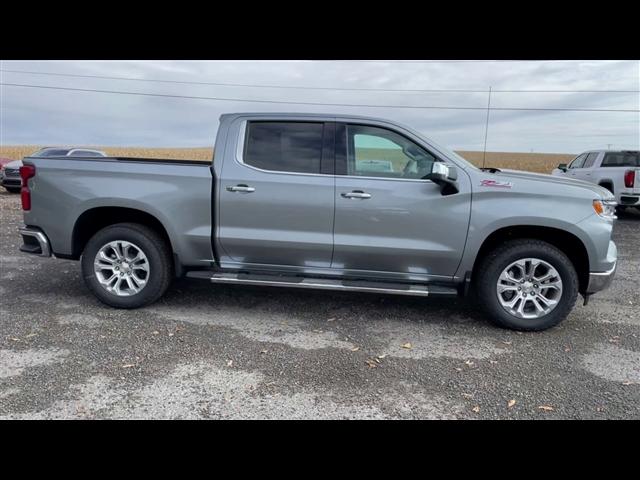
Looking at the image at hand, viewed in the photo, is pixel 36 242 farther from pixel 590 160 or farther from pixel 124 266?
pixel 590 160

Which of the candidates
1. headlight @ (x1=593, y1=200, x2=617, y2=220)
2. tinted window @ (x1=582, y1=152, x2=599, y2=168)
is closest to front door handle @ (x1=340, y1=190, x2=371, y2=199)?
headlight @ (x1=593, y1=200, x2=617, y2=220)

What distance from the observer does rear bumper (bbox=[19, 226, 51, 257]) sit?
4.62 meters

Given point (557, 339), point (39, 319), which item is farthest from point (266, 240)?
point (557, 339)

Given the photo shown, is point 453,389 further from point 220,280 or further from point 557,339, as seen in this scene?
point 220,280

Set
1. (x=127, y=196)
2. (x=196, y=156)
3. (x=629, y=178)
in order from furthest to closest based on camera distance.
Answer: (x=196, y=156), (x=629, y=178), (x=127, y=196)

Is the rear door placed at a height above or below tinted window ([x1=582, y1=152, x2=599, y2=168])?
below

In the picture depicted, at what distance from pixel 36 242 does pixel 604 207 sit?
5.58m

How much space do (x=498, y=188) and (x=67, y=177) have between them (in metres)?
4.21

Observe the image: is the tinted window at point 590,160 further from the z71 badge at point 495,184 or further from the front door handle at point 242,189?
the front door handle at point 242,189

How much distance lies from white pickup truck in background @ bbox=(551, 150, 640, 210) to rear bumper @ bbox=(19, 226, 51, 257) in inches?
455

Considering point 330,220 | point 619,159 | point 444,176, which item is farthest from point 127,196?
point 619,159

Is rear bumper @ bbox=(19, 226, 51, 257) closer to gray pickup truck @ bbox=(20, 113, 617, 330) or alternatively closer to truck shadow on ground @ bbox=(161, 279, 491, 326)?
gray pickup truck @ bbox=(20, 113, 617, 330)

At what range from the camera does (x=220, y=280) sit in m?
4.39

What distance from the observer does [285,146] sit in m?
4.51
